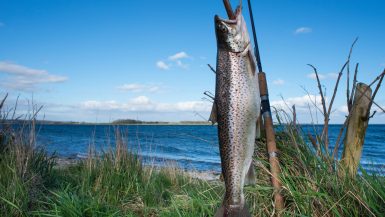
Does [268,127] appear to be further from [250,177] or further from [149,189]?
[149,189]

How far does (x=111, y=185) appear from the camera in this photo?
21.5 ft

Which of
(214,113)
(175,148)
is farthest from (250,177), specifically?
(175,148)

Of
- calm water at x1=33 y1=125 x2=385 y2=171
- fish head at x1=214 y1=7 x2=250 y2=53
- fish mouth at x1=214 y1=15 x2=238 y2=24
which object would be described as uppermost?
fish mouth at x1=214 y1=15 x2=238 y2=24

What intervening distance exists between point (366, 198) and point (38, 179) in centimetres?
489

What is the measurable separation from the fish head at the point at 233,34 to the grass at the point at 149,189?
1475mm

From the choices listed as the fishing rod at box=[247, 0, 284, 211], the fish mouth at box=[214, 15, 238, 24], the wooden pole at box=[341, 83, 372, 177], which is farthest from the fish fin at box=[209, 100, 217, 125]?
the wooden pole at box=[341, 83, 372, 177]

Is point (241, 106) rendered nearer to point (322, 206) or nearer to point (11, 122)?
point (322, 206)

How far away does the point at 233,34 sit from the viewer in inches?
99.3

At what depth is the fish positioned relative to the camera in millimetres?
2480

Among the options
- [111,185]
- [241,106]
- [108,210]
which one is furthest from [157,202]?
[241,106]

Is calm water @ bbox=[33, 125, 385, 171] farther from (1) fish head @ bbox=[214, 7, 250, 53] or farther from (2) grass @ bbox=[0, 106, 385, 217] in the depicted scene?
(1) fish head @ bbox=[214, 7, 250, 53]

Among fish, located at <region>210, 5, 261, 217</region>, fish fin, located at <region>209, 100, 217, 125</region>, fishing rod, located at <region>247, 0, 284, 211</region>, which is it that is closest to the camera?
fish, located at <region>210, 5, 261, 217</region>

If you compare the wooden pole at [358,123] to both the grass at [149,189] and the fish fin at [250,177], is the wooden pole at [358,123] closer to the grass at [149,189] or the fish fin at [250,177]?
the grass at [149,189]

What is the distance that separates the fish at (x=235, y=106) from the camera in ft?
8.14
